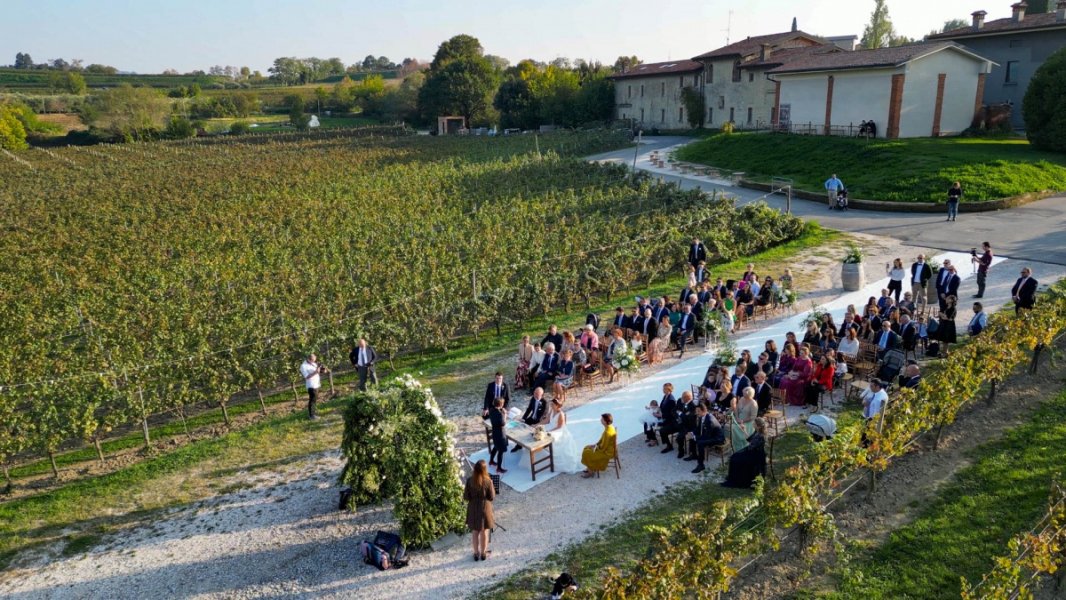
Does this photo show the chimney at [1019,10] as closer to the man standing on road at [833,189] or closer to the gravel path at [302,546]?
the man standing on road at [833,189]

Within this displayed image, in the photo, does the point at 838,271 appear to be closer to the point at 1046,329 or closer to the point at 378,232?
the point at 1046,329

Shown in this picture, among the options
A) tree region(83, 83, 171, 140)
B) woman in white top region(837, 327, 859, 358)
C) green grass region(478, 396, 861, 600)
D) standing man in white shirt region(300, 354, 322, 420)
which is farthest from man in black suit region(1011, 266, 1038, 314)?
tree region(83, 83, 171, 140)

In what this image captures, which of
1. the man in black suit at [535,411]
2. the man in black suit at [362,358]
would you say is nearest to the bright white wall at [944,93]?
the man in black suit at [535,411]

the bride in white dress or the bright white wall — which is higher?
the bright white wall

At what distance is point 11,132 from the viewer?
77375 mm

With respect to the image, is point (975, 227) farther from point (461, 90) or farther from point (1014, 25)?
point (461, 90)

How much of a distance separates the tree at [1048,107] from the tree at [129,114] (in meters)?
85.2

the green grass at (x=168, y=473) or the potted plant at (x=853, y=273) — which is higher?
the potted plant at (x=853, y=273)

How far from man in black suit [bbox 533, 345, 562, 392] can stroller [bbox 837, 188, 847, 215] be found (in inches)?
787

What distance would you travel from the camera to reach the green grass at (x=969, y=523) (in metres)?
8.03

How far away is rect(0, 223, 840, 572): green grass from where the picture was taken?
10.4 metres

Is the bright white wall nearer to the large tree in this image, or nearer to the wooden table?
the wooden table

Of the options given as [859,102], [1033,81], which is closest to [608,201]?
[859,102]

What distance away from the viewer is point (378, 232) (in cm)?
2623
